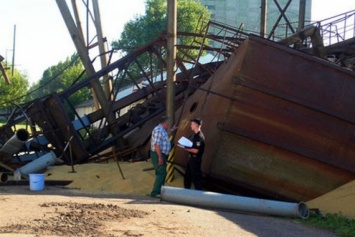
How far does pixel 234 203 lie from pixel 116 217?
2.72 meters

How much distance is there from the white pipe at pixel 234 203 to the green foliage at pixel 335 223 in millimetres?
226

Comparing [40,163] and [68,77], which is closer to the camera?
[40,163]

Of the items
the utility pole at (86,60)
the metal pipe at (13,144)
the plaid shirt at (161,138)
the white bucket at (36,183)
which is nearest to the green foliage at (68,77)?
the utility pole at (86,60)

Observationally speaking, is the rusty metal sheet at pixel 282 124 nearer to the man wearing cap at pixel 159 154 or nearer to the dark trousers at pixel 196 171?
the dark trousers at pixel 196 171

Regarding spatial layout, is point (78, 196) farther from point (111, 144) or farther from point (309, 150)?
point (111, 144)


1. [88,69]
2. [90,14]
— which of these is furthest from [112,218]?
[90,14]

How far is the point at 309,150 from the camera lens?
40.5 feet

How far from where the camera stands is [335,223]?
33.1 ft

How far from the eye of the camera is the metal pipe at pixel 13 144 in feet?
52.5

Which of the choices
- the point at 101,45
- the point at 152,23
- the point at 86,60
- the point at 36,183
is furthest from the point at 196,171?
the point at 152,23

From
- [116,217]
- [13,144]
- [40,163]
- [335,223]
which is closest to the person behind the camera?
[116,217]

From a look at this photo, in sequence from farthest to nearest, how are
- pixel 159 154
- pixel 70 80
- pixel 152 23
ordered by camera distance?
1. pixel 70 80
2. pixel 152 23
3. pixel 159 154

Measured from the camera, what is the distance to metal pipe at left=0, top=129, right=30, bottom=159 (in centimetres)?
1600

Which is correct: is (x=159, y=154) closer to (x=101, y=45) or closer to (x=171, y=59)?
(x=171, y=59)
